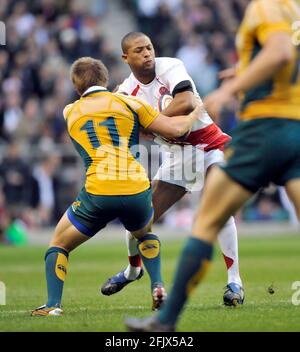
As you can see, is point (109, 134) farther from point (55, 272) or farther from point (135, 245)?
point (135, 245)

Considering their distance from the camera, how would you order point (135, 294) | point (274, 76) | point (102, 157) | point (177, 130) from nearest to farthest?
point (274, 76), point (177, 130), point (102, 157), point (135, 294)

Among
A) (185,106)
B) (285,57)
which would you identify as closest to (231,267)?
(185,106)

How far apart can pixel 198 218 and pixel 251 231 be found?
16.3m

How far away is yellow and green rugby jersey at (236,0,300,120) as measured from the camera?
6770 millimetres

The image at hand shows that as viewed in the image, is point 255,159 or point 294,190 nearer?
point 255,159

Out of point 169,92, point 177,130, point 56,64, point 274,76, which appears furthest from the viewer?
point 56,64

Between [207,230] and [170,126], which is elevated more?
[170,126]

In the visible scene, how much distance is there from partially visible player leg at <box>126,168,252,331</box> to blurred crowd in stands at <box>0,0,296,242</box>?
14.6 m

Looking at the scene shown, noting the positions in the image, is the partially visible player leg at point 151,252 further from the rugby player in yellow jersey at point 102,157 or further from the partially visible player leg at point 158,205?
the partially visible player leg at point 158,205

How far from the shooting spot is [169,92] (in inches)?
383

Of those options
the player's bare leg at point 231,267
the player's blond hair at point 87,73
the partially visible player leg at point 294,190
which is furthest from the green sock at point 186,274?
the player's bare leg at point 231,267

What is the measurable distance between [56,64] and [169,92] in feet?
49.3

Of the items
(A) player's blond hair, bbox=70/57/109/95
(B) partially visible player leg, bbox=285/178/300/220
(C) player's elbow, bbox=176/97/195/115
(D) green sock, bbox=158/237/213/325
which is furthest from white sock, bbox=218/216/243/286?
(D) green sock, bbox=158/237/213/325
